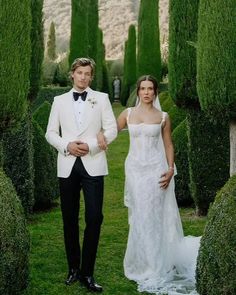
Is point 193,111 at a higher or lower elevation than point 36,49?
lower

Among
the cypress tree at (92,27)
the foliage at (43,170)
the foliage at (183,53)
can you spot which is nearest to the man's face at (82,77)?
the foliage at (183,53)

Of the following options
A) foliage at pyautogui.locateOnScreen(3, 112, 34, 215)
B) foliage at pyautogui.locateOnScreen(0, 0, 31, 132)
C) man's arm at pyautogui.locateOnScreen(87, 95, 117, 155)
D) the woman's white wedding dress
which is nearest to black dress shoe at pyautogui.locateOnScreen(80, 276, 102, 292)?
the woman's white wedding dress

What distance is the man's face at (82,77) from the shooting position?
5.01 meters

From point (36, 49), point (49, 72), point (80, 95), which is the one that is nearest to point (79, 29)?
point (49, 72)

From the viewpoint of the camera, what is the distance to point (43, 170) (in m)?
8.45

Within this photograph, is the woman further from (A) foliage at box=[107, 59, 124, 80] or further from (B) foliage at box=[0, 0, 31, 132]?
(A) foliage at box=[107, 59, 124, 80]

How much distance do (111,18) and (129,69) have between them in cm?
4540

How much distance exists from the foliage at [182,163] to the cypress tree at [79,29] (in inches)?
545

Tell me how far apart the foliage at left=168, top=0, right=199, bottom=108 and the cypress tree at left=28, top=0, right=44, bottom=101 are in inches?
65.9

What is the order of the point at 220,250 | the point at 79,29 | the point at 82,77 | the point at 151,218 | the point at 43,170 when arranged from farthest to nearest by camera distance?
the point at 79,29 < the point at 43,170 < the point at 151,218 < the point at 82,77 < the point at 220,250

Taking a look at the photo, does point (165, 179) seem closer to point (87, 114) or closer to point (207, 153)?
point (87, 114)

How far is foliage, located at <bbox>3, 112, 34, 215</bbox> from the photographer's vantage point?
7.66 metres

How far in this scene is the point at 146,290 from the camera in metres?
5.23

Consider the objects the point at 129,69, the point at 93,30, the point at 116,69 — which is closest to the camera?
the point at 93,30
